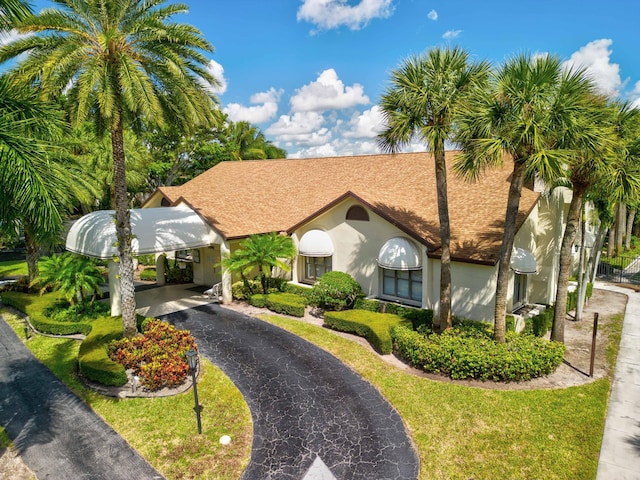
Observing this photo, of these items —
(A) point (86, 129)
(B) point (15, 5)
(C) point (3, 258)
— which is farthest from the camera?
(C) point (3, 258)

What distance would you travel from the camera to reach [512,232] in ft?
50.1

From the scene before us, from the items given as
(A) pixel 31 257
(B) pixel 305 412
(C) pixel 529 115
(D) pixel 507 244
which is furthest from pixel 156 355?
(C) pixel 529 115

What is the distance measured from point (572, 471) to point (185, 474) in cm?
1055

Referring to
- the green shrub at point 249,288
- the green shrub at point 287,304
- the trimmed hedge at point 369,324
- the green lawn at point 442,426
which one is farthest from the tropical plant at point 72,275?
the trimmed hedge at point 369,324

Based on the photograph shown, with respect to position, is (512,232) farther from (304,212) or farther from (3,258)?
(3,258)

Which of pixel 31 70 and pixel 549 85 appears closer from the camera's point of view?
pixel 549 85

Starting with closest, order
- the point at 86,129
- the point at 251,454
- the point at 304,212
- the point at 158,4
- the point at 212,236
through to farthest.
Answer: the point at 251,454 → the point at 158,4 → the point at 212,236 → the point at 304,212 → the point at 86,129

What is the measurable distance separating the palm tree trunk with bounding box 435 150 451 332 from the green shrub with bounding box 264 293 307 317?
8.36 metres

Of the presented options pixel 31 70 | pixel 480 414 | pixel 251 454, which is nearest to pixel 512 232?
pixel 480 414

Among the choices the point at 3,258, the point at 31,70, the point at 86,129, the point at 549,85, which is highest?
the point at 86,129

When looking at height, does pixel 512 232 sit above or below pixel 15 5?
below

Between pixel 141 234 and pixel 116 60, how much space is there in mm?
10268

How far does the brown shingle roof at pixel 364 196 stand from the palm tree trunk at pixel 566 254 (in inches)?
109

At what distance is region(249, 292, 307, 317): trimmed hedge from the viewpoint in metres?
22.5
